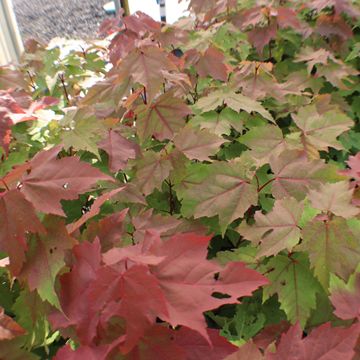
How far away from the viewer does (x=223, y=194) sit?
0.77 m

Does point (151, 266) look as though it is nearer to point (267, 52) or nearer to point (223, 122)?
point (223, 122)

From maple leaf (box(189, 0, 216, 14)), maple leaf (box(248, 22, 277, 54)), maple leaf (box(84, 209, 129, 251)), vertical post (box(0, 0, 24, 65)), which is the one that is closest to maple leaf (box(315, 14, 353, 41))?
maple leaf (box(248, 22, 277, 54))

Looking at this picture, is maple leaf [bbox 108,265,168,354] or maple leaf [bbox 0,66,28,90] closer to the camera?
maple leaf [bbox 108,265,168,354]

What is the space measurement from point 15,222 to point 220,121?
0.53m

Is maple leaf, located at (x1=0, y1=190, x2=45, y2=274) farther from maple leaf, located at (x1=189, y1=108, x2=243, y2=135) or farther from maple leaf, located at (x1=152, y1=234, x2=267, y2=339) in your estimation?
→ maple leaf, located at (x1=189, y1=108, x2=243, y2=135)

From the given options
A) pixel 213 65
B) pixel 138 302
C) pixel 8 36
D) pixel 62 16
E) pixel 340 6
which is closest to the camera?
pixel 138 302

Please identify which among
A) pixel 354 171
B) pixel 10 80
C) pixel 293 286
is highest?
pixel 10 80

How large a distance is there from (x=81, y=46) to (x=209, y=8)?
49 centimetres

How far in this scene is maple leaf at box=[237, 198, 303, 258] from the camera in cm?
63

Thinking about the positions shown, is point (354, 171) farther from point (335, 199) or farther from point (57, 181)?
point (57, 181)

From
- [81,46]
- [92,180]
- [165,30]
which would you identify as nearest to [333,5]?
[165,30]

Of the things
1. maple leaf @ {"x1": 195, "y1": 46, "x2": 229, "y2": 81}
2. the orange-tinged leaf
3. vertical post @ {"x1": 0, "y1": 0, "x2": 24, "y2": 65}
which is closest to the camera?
the orange-tinged leaf

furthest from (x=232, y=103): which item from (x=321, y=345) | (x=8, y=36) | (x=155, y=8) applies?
(x=8, y=36)

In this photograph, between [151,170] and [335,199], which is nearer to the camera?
[335,199]
